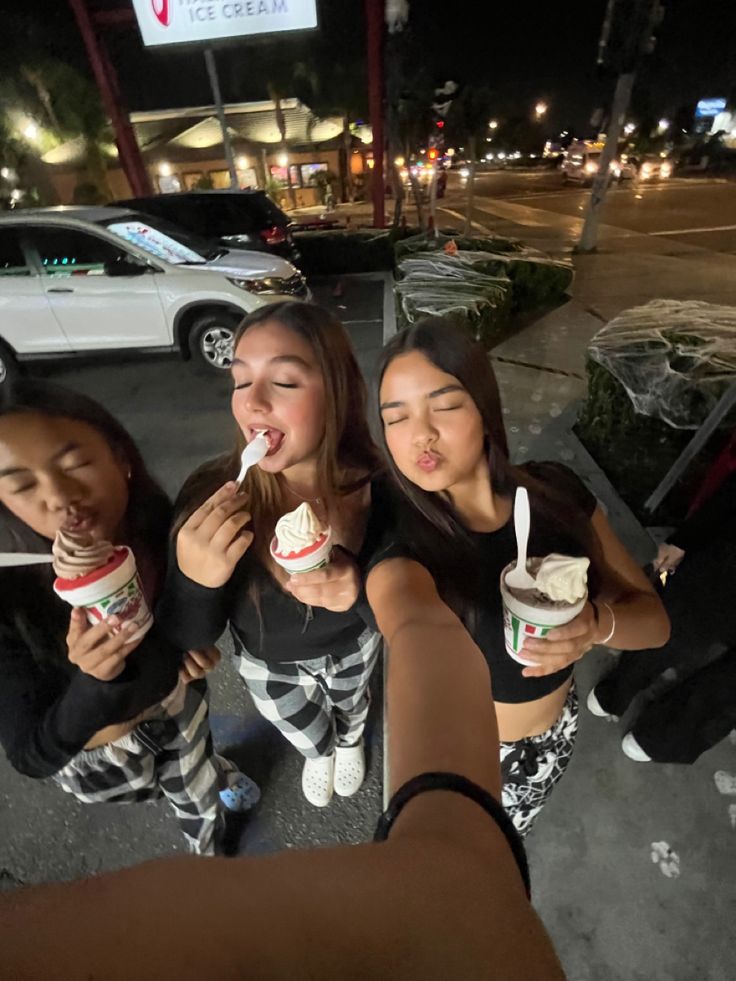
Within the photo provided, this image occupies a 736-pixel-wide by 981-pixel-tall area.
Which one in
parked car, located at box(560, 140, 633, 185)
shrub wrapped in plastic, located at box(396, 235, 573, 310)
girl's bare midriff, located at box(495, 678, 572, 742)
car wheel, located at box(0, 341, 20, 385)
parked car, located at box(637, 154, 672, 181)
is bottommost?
parked car, located at box(637, 154, 672, 181)

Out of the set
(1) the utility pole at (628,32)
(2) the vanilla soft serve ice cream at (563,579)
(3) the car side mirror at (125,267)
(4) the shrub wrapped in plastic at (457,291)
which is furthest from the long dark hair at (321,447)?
(1) the utility pole at (628,32)

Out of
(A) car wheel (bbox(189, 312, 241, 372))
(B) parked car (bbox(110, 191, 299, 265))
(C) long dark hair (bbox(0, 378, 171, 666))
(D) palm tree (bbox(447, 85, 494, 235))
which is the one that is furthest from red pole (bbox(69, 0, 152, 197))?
(C) long dark hair (bbox(0, 378, 171, 666))

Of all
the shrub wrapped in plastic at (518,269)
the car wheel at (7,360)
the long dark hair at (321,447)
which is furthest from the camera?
the car wheel at (7,360)

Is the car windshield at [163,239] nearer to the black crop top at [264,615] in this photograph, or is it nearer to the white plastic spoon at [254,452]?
the white plastic spoon at [254,452]

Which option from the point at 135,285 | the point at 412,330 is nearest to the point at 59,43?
the point at 135,285

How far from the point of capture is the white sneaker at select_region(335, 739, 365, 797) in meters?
2.27

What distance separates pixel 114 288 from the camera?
19.9ft

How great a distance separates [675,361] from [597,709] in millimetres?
2218

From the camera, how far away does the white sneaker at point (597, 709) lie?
7.89 feet

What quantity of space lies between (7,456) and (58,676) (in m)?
0.61

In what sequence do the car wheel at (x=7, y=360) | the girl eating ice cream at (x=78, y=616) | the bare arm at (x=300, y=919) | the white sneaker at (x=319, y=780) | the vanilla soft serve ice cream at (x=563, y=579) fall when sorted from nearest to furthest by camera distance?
the bare arm at (x=300, y=919) → the vanilla soft serve ice cream at (x=563, y=579) → the girl eating ice cream at (x=78, y=616) → the white sneaker at (x=319, y=780) → the car wheel at (x=7, y=360)

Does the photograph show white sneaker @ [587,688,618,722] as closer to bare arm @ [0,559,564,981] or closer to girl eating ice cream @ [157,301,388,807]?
girl eating ice cream @ [157,301,388,807]

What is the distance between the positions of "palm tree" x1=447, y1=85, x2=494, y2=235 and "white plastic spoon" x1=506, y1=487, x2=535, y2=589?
431 inches

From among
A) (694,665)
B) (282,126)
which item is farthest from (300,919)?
(282,126)
